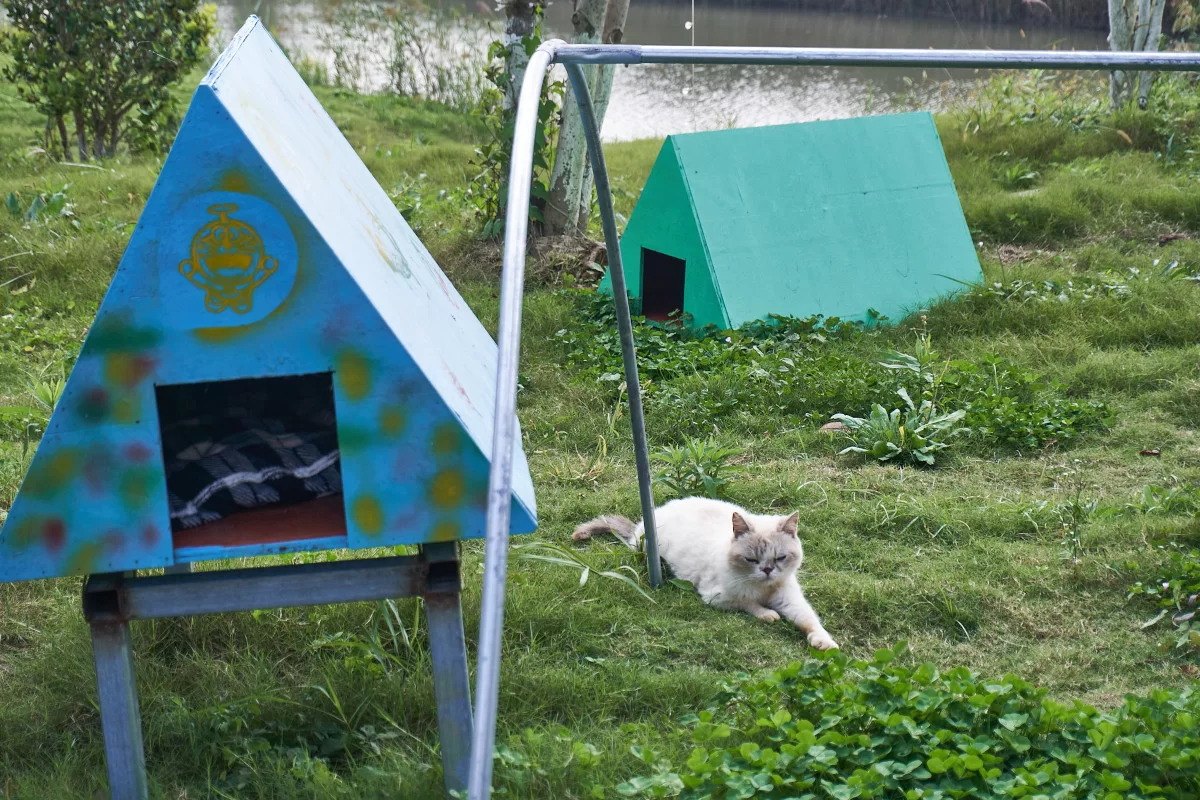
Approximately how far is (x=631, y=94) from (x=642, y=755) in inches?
529

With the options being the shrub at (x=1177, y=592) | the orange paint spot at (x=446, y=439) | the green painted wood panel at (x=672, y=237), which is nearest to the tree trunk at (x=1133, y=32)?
the green painted wood panel at (x=672, y=237)

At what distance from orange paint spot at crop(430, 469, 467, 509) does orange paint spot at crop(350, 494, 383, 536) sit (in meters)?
0.12

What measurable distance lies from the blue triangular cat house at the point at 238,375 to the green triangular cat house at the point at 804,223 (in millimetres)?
3819

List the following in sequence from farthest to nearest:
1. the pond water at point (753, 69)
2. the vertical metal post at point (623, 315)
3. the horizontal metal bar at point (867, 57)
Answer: the pond water at point (753, 69) < the vertical metal post at point (623, 315) < the horizontal metal bar at point (867, 57)

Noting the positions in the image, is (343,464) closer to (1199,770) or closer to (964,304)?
(1199,770)

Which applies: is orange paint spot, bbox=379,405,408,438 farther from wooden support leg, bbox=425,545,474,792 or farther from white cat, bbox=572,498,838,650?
white cat, bbox=572,498,838,650

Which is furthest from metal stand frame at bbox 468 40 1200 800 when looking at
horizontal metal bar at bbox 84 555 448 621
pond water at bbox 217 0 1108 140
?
pond water at bbox 217 0 1108 140

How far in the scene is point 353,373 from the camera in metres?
2.19

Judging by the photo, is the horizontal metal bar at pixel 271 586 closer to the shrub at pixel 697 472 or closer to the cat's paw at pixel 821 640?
the cat's paw at pixel 821 640

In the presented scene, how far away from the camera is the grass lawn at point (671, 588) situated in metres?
2.75

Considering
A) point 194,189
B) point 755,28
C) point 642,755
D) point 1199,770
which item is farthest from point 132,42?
point 755,28

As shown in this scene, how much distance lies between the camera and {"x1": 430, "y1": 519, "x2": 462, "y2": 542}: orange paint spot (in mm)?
2258

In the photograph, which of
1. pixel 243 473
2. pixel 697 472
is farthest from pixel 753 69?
pixel 243 473

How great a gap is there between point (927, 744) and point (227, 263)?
1.82m
